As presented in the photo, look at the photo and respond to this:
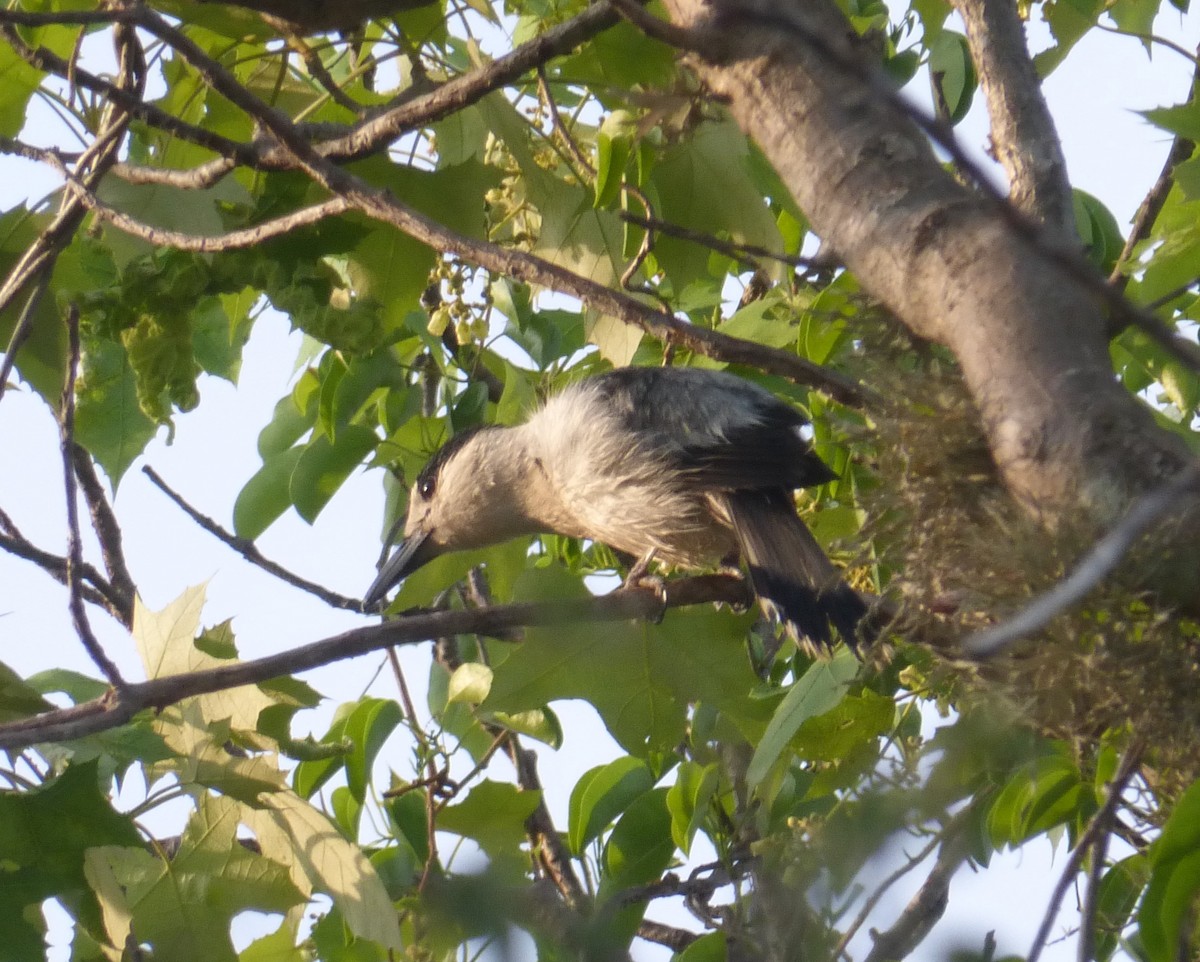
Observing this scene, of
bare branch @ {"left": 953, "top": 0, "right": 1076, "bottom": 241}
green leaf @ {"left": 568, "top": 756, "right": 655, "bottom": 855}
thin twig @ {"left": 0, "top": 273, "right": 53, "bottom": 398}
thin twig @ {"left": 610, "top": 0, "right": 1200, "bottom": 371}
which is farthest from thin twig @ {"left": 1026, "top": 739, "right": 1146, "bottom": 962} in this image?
thin twig @ {"left": 0, "top": 273, "right": 53, "bottom": 398}

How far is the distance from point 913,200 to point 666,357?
155 cm

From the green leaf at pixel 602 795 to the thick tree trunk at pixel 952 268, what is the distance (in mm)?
1508

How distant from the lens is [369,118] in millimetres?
2283

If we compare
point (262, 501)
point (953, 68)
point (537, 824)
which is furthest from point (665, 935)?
point (953, 68)

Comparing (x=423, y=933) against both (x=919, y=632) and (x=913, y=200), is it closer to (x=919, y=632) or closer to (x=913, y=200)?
(x=919, y=632)

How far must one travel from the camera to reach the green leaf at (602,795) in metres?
2.70

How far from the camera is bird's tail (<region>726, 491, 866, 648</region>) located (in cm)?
237

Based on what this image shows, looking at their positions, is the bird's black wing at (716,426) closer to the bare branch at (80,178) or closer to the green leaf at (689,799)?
the green leaf at (689,799)

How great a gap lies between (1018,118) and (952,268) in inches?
21.5

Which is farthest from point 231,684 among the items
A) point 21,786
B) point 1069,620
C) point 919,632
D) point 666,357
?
point 666,357

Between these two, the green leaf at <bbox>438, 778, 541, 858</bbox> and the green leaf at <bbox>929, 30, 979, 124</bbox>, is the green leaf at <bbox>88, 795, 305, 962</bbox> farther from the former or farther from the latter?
the green leaf at <bbox>929, 30, 979, 124</bbox>

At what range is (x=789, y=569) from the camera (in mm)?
2682

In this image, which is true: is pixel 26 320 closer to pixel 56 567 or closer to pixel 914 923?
pixel 56 567

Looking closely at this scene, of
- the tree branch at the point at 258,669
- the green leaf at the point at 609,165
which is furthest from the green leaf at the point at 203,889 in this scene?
the green leaf at the point at 609,165
